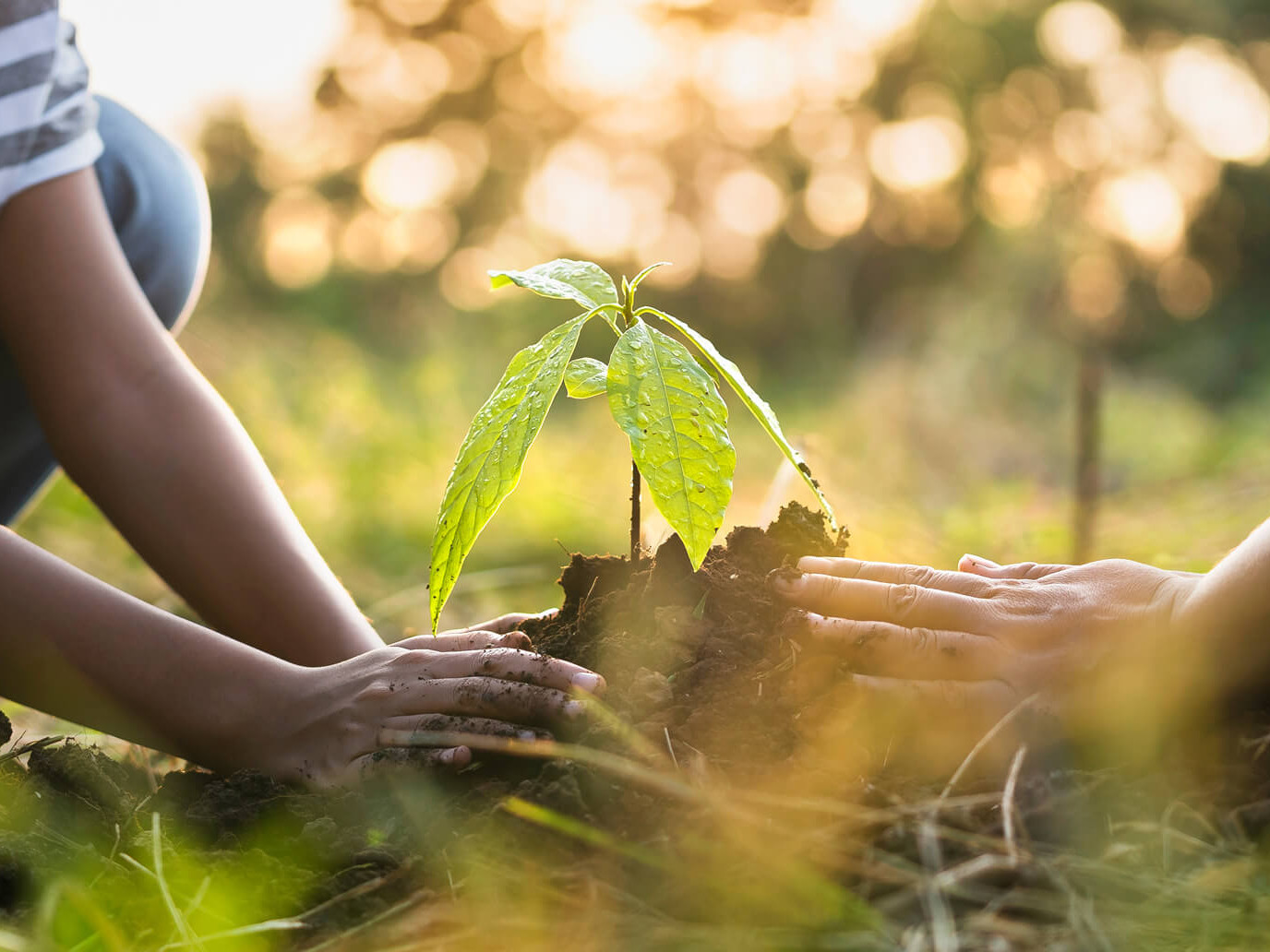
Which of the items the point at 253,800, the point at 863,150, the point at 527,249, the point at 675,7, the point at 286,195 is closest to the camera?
the point at 253,800

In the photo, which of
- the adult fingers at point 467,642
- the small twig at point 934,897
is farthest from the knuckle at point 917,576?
the adult fingers at point 467,642

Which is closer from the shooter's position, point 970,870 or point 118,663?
point 970,870

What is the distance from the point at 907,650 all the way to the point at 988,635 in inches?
3.9

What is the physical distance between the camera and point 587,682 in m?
0.92

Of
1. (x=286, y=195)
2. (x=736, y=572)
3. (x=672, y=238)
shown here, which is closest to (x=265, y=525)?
(x=736, y=572)

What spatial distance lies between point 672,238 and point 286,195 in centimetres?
584

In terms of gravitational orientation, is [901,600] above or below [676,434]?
below

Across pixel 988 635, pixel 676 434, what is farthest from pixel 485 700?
pixel 988 635

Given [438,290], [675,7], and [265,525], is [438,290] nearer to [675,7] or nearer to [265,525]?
[675,7]

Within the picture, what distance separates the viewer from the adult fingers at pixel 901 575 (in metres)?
1.06

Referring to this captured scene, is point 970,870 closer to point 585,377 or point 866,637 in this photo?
point 866,637

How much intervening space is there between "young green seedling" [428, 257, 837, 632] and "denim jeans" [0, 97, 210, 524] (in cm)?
114

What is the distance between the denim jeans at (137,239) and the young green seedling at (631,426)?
1144 mm

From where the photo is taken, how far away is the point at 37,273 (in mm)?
1354
